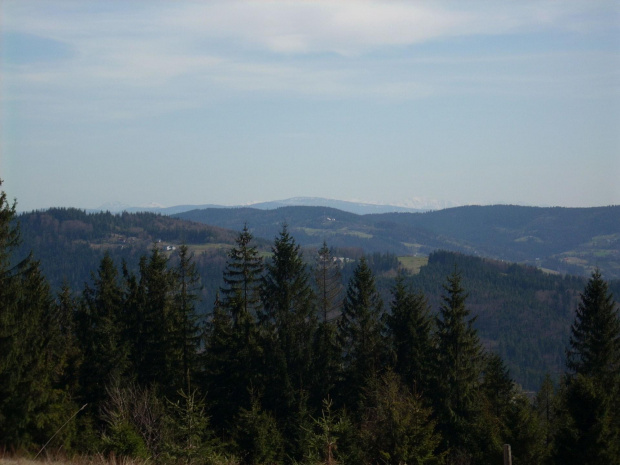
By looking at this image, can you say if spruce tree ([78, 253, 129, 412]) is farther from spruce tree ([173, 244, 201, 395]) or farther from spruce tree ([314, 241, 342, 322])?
spruce tree ([314, 241, 342, 322])

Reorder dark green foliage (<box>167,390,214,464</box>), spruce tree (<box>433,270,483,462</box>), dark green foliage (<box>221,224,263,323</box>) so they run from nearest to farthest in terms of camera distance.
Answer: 1. dark green foliage (<box>167,390,214,464</box>)
2. spruce tree (<box>433,270,483,462</box>)
3. dark green foliage (<box>221,224,263,323</box>)

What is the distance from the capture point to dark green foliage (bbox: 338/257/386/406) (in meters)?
37.8

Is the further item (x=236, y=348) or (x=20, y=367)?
(x=236, y=348)

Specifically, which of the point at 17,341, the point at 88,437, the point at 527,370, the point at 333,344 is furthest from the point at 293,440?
the point at 527,370

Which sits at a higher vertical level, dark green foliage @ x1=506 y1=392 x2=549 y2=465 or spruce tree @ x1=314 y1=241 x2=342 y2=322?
spruce tree @ x1=314 y1=241 x2=342 y2=322

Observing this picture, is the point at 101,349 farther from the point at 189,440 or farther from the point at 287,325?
the point at 189,440

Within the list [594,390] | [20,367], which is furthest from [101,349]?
[594,390]

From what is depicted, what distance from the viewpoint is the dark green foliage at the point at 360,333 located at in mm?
37750

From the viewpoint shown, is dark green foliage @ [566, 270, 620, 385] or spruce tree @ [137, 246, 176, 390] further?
dark green foliage @ [566, 270, 620, 385]

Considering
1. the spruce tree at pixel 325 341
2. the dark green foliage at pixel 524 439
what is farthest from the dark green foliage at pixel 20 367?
the dark green foliage at pixel 524 439

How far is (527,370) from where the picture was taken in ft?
533

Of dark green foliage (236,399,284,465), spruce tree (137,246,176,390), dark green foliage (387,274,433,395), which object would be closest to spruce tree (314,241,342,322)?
dark green foliage (387,274,433,395)

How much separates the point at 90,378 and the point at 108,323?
3.42m

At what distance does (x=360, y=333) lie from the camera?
128ft
